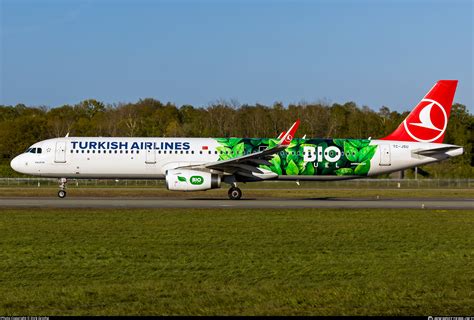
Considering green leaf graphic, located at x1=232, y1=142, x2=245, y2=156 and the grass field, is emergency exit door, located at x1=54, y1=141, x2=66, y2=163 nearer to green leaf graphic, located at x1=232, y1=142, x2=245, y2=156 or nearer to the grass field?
green leaf graphic, located at x1=232, y1=142, x2=245, y2=156

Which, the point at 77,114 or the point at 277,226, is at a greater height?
the point at 77,114

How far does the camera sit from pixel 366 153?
141 ft

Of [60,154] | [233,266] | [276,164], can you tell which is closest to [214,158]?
[276,164]

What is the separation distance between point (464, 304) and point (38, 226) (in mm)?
15319

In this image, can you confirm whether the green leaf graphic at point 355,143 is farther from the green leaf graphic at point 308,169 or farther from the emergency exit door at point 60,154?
the emergency exit door at point 60,154

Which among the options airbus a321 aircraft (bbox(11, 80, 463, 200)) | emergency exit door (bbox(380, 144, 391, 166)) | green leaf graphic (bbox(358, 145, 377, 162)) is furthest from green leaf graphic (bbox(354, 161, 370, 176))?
emergency exit door (bbox(380, 144, 391, 166))

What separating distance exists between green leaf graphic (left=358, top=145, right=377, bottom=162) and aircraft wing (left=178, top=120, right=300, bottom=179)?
469 cm

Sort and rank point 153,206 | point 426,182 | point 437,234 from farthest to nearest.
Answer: point 426,182 → point 153,206 → point 437,234

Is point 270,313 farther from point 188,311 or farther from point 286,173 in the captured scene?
point 286,173

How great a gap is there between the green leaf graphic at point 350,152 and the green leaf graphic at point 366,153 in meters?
0.27

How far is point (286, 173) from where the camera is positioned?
41.6 m

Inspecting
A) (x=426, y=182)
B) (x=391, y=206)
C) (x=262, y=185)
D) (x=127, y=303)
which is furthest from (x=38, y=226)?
(x=426, y=182)

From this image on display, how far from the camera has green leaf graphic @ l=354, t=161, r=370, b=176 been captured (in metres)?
42.7

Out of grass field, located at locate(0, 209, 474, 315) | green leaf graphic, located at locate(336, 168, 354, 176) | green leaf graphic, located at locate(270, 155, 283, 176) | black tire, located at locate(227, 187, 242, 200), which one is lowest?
grass field, located at locate(0, 209, 474, 315)
